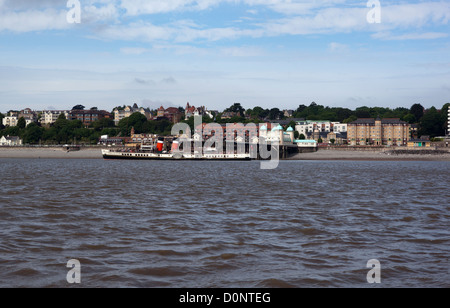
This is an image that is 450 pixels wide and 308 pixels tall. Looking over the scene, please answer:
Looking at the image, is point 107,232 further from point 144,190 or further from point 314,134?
point 314,134

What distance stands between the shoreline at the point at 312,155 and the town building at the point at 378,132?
53.7 metres

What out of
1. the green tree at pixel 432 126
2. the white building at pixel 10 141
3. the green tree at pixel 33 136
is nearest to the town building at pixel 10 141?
the white building at pixel 10 141

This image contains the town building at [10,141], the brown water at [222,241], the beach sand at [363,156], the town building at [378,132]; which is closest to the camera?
the brown water at [222,241]

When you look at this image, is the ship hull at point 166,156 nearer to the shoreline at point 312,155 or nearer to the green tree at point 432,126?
the shoreline at point 312,155

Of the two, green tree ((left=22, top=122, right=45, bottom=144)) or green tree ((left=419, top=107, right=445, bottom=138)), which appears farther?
green tree ((left=419, top=107, right=445, bottom=138))

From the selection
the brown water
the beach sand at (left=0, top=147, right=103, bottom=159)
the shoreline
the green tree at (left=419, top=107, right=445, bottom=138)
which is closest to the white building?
the beach sand at (left=0, top=147, right=103, bottom=159)

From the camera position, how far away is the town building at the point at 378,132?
179m

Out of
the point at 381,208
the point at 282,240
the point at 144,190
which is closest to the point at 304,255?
the point at 282,240

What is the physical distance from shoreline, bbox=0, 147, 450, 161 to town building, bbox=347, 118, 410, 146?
53.7 meters

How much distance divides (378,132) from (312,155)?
67917 millimetres

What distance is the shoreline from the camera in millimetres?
115188

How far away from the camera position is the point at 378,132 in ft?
592

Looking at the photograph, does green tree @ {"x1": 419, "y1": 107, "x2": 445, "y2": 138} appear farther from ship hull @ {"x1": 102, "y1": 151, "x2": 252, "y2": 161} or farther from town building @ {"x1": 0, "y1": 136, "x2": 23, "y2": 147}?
town building @ {"x1": 0, "y1": 136, "x2": 23, "y2": 147}

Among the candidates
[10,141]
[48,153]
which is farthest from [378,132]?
[10,141]
